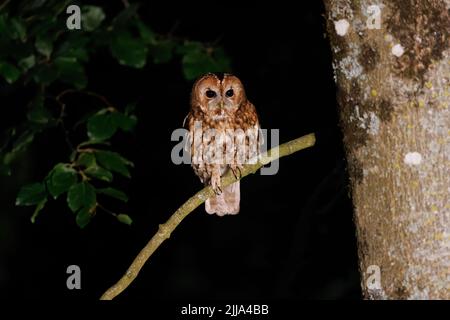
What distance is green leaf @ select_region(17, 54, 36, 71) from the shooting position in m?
2.66

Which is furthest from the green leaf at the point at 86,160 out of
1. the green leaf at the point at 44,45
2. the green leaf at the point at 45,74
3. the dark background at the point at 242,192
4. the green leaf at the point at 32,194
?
the dark background at the point at 242,192

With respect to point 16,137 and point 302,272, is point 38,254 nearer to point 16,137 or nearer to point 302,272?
A: point 302,272

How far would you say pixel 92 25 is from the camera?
285 cm

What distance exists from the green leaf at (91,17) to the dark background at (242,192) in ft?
1.34

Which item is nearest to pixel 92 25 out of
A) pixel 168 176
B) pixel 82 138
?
pixel 82 138

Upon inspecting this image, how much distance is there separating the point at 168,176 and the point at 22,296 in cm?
195

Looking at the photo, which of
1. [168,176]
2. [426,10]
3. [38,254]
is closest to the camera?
[426,10]

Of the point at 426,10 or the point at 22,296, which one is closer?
the point at 426,10

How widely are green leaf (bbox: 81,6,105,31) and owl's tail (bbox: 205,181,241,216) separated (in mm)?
999

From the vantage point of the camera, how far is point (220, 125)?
287 centimetres

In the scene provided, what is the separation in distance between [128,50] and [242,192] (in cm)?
175

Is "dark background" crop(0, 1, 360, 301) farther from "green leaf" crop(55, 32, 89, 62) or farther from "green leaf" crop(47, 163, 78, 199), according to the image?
"green leaf" crop(47, 163, 78, 199)

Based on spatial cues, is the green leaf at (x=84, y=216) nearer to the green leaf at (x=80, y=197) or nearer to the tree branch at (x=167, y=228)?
the green leaf at (x=80, y=197)

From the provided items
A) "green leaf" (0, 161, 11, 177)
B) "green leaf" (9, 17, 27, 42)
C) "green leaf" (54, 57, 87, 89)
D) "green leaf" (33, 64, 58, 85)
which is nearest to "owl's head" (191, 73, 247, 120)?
"green leaf" (54, 57, 87, 89)
